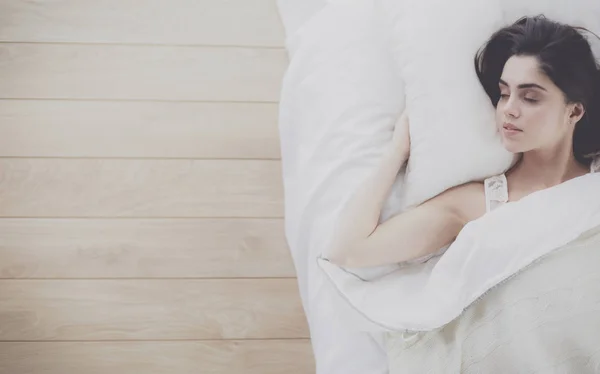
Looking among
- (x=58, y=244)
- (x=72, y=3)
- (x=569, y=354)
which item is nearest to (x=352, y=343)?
(x=569, y=354)

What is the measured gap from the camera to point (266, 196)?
5.34 feet

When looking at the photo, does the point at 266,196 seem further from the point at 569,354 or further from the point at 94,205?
the point at 569,354

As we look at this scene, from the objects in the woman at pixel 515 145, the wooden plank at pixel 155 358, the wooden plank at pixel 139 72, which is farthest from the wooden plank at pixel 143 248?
the woman at pixel 515 145

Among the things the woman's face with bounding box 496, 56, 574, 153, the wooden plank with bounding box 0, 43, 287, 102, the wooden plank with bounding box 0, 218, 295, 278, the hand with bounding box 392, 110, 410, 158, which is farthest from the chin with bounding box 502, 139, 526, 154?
the wooden plank with bounding box 0, 43, 287, 102

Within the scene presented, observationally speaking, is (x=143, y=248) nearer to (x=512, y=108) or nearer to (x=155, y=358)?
(x=155, y=358)

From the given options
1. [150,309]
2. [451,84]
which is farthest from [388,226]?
[150,309]

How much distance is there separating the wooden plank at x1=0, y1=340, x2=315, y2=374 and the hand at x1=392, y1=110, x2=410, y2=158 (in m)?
0.53

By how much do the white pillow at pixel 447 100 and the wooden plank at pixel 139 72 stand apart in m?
0.58

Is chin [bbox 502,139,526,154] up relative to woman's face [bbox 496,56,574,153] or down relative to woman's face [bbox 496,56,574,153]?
down

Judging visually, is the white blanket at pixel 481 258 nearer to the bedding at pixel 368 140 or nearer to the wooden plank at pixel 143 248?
the bedding at pixel 368 140

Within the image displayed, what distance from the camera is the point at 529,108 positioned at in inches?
44.1

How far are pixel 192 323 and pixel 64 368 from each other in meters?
0.29

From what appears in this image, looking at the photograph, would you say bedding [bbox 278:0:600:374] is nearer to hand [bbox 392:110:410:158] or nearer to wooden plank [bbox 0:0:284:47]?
hand [bbox 392:110:410:158]

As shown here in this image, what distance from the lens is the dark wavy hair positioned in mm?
1106
